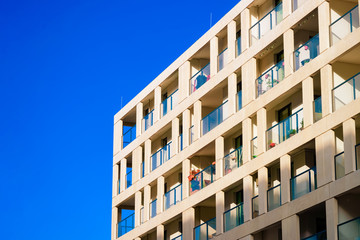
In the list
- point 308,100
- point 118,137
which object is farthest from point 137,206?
point 308,100

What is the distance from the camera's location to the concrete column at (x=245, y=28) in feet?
194

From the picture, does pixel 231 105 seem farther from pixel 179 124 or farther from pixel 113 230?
pixel 113 230

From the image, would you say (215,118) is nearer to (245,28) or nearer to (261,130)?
Answer: (245,28)

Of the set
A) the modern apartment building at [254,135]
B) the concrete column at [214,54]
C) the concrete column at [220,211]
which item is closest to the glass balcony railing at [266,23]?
the modern apartment building at [254,135]

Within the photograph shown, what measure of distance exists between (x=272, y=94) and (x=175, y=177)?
44.9 ft

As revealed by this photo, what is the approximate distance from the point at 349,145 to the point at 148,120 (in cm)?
2478

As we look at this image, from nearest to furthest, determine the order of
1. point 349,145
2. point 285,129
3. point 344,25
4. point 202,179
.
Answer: point 349,145 < point 344,25 < point 285,129 < point 202,179

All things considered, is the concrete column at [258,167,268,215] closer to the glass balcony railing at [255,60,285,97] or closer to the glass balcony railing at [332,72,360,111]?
the glass balcony railing at [255,60,285,97]

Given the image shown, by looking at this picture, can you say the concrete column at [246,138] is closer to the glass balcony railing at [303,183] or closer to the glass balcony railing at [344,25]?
the glass balcony railing at [303,183]

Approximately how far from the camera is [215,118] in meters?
61.5

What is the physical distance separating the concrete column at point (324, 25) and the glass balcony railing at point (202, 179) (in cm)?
1244

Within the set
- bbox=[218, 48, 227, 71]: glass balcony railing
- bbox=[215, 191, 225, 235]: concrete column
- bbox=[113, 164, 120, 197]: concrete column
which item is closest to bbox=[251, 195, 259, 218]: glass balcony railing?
bbox=[215, 191, 225, 235]: concrete column

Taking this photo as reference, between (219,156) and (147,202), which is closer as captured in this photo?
(219,156)

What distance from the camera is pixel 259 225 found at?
54406mm
